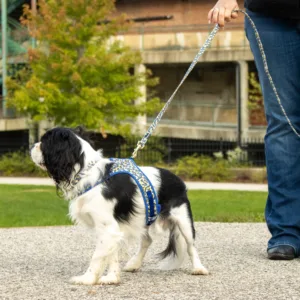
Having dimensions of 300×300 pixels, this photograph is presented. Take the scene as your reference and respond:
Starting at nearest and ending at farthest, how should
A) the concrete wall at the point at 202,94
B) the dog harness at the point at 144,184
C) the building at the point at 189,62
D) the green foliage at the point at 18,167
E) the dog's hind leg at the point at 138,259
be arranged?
1. the dog harness at the point at 144,184
2. the dog's hind leg at the point at 138,259
3. the green foliage at the point at 18,167
4. the building at the point at 189,62
5. the concrete wall at the point at 202,94

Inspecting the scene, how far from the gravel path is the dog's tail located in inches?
3.3

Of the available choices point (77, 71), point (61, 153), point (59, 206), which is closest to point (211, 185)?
point (77, 71)

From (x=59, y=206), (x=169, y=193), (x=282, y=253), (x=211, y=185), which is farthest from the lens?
(x=211, y=185)

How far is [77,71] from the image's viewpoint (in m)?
22.5

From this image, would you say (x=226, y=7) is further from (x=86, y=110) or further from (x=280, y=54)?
(x=86, y=110)

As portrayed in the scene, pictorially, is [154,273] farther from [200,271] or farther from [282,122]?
[282,122]

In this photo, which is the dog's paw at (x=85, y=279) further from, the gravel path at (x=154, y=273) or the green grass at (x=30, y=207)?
the green grass at (x=30, y=207)

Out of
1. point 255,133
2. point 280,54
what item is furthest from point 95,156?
point 255,133

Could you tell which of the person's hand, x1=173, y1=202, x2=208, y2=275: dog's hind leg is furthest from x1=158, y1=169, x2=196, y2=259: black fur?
the person's hand

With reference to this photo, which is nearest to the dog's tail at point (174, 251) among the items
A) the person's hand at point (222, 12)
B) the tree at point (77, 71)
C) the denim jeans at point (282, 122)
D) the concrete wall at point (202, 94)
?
the denim jeans at point (282, 122)

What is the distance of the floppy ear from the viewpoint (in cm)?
514

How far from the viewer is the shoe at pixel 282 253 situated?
5.96 metres

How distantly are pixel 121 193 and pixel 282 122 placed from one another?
1.65 m

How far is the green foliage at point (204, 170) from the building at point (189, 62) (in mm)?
5175
